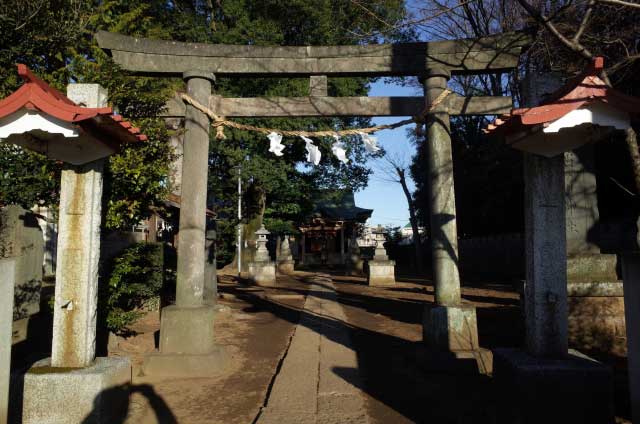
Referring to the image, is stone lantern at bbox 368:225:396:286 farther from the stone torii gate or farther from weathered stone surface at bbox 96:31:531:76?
weathered stone surface at bbox 96:31:531:76

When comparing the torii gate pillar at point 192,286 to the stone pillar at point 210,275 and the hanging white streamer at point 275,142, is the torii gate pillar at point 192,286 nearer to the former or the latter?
the hanging white streamer at point 275,142

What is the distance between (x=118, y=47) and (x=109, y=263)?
9.56 ft

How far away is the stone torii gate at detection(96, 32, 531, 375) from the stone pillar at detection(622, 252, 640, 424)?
101 inches

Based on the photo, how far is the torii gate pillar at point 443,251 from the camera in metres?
5.59

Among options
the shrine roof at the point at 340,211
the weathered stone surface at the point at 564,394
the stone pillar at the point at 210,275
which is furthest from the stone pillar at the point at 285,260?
the weathered stone surface at the point at 564,394

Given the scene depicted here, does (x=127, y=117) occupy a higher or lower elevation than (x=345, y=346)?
higher

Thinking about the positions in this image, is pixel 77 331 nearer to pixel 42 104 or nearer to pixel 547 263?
pixel 42 104

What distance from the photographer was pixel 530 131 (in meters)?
3.59

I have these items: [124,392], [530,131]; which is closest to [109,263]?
[124,392]

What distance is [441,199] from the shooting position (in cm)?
588

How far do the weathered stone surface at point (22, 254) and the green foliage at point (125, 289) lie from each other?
1.49m

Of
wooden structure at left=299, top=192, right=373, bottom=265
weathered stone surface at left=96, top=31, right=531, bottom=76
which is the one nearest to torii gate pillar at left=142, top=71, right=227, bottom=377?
weathered stone surface at left=96, top=31, right=531, bottom=76

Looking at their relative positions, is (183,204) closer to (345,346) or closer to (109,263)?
(109,263)

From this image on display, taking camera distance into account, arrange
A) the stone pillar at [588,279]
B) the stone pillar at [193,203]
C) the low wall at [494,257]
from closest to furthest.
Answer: the stone pillar at [193,203] → the stone pillar at [588,279] → the low wall at [494,257]
